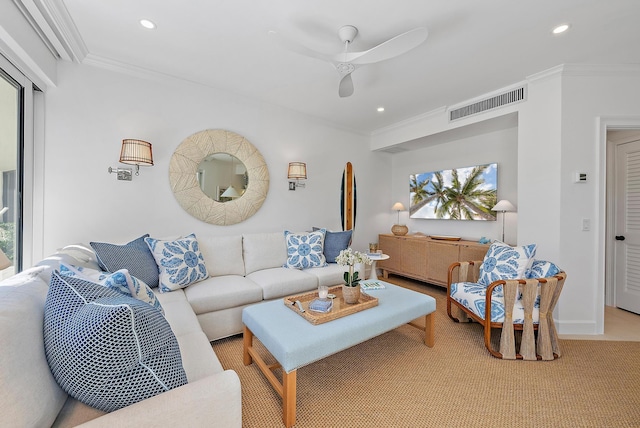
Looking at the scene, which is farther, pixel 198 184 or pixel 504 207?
pixel 504 207

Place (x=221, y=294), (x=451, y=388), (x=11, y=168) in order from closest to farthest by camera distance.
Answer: (x=451, y=388), (x=11, y=168), (x=221, y=294)

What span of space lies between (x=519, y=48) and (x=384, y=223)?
3103 millimetres

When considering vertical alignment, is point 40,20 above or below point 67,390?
above

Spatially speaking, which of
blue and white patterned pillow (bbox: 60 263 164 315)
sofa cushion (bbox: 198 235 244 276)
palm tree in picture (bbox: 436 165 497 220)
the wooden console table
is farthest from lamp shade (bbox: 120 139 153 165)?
palm tree in picture (bbox: 436 165 497 220)

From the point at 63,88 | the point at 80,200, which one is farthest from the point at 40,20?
the point at 80,200

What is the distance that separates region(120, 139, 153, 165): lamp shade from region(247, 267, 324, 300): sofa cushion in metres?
1.53

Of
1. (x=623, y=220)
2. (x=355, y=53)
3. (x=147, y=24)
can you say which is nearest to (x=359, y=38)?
(x=355, y=53)

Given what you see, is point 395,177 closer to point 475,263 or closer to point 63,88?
point 475,263

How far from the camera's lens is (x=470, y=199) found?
3859 mm

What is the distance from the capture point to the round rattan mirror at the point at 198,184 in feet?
9.70

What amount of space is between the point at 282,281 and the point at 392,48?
219 cm

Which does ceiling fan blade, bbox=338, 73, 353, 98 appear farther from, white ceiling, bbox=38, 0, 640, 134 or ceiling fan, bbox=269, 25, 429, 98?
white ceiling, bbox=38, 0, 640, 134

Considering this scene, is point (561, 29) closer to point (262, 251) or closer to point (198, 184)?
point (262, 251)

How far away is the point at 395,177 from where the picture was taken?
4.98 meters
